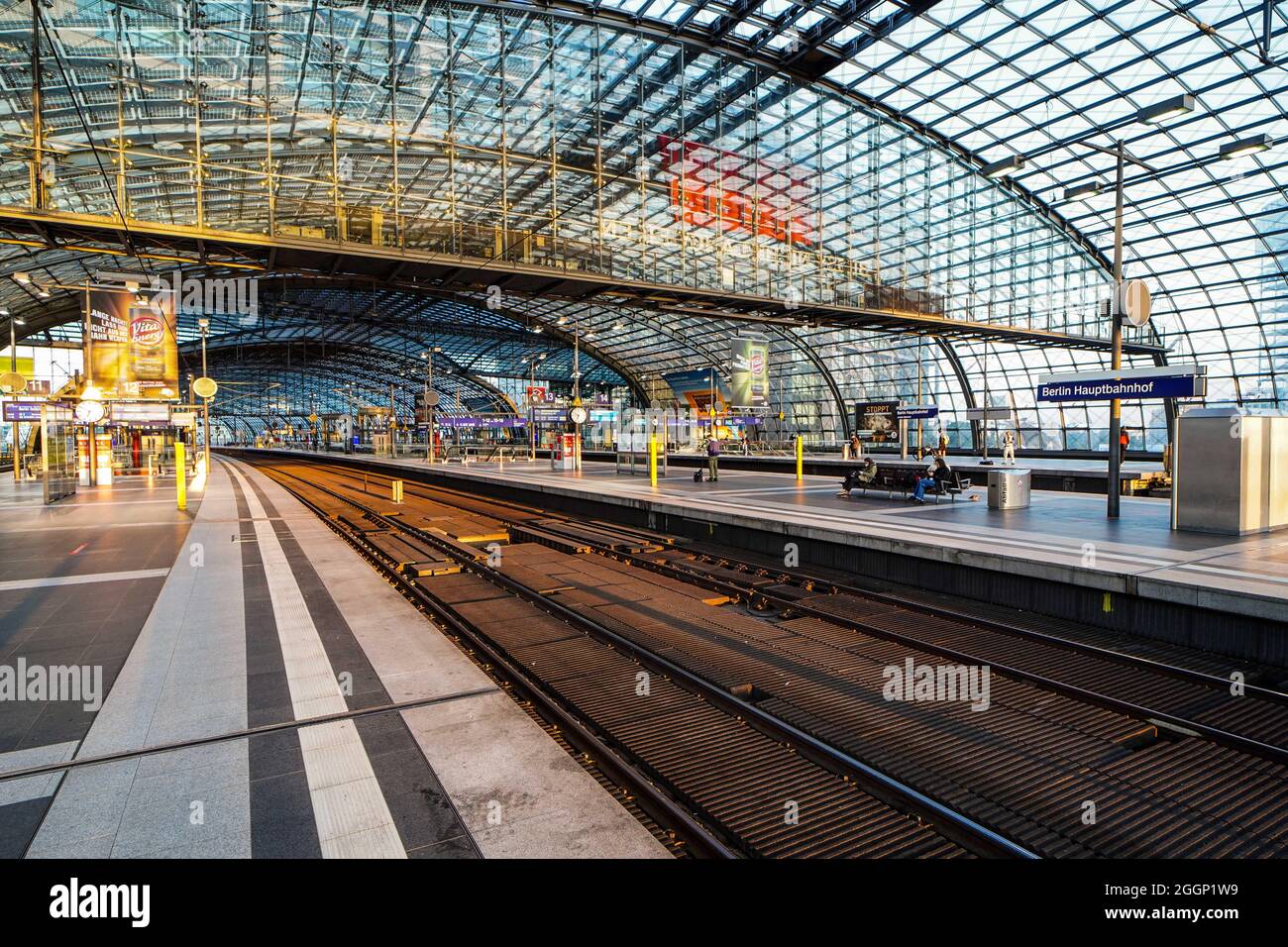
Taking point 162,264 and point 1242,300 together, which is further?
point 162,264

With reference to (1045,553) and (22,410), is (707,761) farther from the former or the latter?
(22,410)

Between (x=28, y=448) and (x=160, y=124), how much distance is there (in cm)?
2569

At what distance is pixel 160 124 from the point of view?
1025 inches

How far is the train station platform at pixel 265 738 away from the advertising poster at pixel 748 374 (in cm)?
2545

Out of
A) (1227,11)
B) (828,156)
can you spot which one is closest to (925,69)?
(828,156)

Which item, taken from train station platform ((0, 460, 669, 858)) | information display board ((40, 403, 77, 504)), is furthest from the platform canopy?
train station platform ((0, 460, 669, 858))

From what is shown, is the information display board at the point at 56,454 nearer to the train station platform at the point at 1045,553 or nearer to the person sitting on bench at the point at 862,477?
the train station platform at the point at 1045,553

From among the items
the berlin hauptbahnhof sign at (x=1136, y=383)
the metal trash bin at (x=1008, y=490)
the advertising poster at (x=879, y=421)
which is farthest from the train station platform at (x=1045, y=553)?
the advertising poster at (x=879, y=421)

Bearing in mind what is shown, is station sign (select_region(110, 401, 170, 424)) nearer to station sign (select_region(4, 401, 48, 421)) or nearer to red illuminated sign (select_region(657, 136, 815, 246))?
station sign (select_region(4, 401, 48, 421))

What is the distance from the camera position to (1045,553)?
368 inches

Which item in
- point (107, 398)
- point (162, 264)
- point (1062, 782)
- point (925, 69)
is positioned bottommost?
point (1062, 782)

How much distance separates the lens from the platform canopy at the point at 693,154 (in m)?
21.3

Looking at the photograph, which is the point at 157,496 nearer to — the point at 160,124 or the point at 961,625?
the point at 160,124

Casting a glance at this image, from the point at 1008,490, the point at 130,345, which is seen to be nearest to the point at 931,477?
the point at 1008,490
